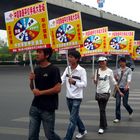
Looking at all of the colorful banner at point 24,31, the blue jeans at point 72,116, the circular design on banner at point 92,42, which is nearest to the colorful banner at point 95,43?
the circular design on banner at point 92,42

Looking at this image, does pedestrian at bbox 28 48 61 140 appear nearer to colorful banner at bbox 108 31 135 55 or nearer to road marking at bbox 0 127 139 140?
road marking at bbox 0 127 139 140

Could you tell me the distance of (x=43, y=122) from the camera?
5875 millimetres

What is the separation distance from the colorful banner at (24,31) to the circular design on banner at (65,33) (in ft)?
14.1

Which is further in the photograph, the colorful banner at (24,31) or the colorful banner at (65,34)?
the colorful banner at (65,34)

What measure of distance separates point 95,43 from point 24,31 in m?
9.86

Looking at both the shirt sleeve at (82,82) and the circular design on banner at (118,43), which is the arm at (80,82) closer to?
the shirt sleeve at (82,82)

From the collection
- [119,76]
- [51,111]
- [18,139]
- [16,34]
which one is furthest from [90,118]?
[51,111]

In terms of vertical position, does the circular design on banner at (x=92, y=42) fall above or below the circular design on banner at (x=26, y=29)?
below

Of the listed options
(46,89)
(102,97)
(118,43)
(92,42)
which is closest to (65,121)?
(102,97)

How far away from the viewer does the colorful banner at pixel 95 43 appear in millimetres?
16406

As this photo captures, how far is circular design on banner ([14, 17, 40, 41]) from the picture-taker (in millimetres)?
7422

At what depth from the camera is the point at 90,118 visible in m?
10.4

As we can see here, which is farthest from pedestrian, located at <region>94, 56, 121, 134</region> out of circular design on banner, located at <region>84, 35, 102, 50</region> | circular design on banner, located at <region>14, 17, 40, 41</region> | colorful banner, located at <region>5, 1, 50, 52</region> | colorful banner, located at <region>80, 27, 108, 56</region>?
circular design on banner, located at <region>84, 35, 102, 50</region>

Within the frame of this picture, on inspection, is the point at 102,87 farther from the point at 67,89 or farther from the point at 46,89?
the point at 46,89
